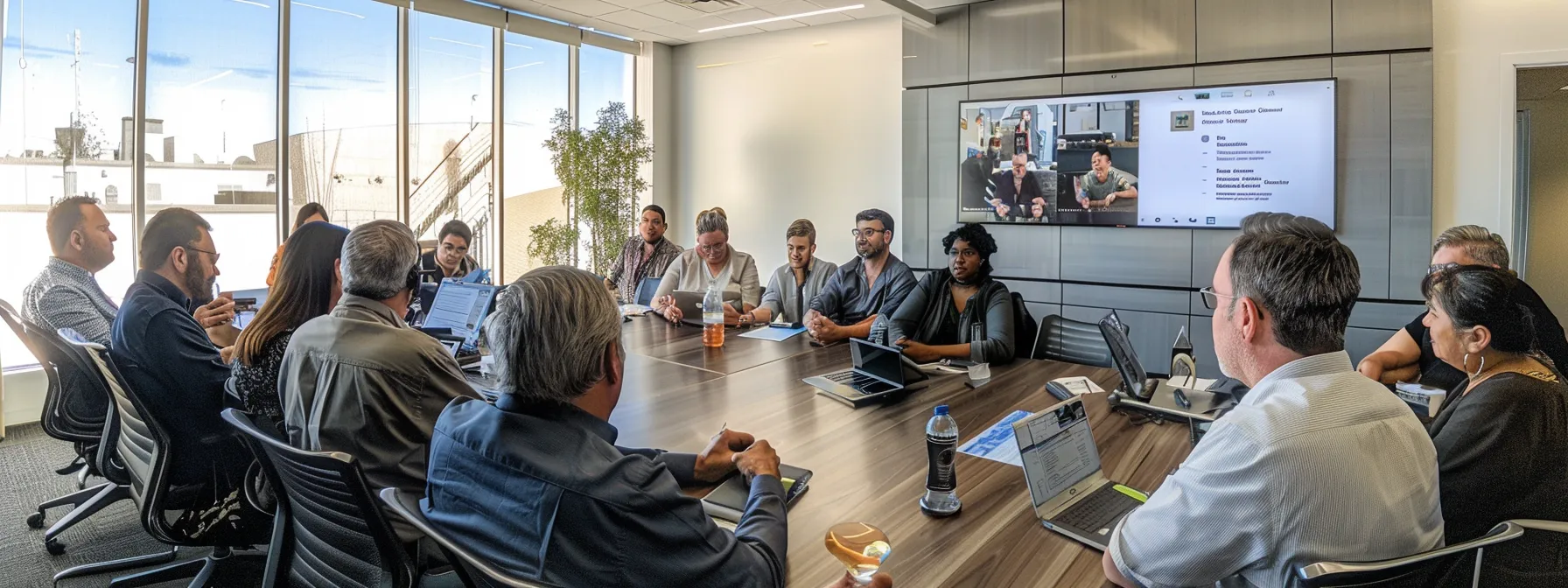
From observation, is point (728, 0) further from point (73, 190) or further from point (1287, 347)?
point (1287, 347)

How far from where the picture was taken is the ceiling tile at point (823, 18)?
285 inches

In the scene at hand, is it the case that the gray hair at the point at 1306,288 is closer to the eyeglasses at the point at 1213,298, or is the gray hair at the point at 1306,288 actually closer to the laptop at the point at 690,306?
the eyeglasses at the point at 1213,298

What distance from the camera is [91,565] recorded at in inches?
120

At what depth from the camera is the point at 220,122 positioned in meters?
5.75

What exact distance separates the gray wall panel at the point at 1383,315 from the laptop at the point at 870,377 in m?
3.66

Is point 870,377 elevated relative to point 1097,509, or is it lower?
elevated

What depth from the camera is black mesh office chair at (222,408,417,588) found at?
66.5 inches

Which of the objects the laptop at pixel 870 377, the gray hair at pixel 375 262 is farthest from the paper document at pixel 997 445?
the gray hair at pixel 375 262

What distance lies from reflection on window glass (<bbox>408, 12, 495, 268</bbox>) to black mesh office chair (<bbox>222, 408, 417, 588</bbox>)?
5.15 metres

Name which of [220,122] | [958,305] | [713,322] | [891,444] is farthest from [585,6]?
[891,444]

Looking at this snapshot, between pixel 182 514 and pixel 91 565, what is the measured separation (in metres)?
0.89

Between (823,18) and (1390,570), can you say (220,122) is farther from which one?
(1390,570)

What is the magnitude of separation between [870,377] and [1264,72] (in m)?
3.96

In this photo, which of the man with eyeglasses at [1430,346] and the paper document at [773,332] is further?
the paper document at [773,332]
